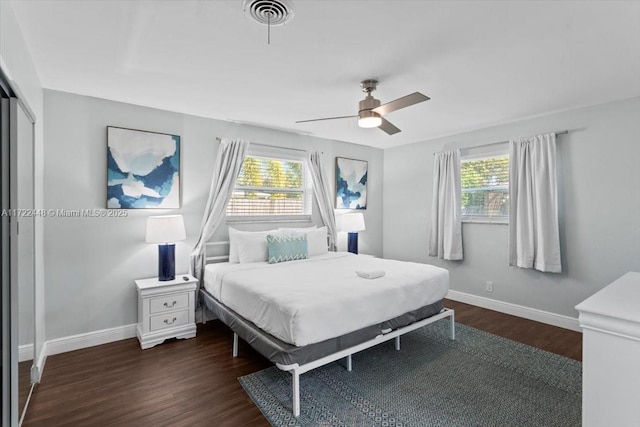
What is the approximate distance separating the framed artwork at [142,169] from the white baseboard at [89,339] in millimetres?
1343

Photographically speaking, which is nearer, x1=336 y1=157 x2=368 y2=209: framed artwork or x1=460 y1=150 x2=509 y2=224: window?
x1=460 y1=150 x2=509 y2=224: window

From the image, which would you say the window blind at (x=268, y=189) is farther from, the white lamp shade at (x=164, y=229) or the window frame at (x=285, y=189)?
the white lamp shade at (x=164, y=229)

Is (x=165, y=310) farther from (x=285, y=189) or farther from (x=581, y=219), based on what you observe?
(x=581, y=219)

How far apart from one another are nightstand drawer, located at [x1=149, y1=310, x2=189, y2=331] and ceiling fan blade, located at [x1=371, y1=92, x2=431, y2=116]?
9.60 feet

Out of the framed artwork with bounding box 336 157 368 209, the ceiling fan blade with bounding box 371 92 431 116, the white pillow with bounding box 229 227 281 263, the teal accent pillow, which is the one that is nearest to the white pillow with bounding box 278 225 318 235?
the teal accent pillow

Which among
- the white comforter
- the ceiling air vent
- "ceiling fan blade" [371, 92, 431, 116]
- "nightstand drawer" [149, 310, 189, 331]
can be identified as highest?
the ceiling air vent

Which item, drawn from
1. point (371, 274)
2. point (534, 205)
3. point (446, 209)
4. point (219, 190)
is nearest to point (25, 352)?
point (219, 190)

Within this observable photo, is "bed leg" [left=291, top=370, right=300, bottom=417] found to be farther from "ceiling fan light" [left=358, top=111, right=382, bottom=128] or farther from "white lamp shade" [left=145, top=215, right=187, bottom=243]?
"ceiling fan light" [left=358, top=111, right=382, bottom=128]

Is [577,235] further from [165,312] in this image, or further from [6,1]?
[6,1]

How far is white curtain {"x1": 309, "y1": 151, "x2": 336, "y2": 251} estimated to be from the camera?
4.92 m

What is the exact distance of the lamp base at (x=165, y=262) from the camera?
3467 millimetres

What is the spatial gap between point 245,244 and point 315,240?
3.39 ft

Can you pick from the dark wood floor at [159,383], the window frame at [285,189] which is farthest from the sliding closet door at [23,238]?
the window frame at [285,189]

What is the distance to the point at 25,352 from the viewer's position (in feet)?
7.29
